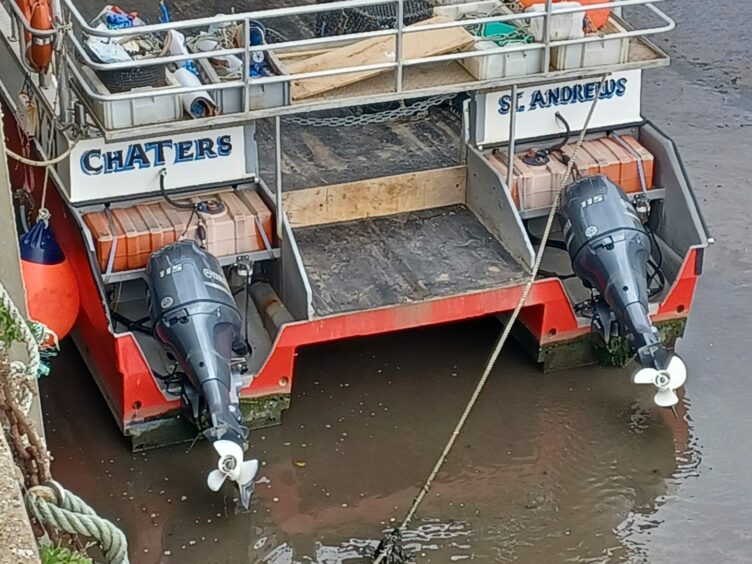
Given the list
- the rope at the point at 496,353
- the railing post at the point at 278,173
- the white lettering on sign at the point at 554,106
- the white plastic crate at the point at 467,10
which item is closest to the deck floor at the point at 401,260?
the rope at the point at 496,353

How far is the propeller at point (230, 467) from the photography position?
7594mm

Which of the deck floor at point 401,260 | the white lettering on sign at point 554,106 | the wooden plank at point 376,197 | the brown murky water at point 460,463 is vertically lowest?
the brown murky water at point 460,463

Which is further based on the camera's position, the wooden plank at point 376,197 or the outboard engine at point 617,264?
the wooden plank at point 376,197

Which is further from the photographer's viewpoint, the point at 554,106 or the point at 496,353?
the point at 554,106

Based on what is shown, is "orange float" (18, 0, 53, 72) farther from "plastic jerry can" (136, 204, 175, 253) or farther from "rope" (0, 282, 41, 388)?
"rope" (0, 282, 41, 388)

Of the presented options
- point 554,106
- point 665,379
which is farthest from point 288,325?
point 554,106

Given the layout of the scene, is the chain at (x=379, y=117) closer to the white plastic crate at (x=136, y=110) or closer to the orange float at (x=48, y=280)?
the white plastic crate at (x=136, y=110)

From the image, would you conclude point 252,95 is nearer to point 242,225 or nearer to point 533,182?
point 242,225

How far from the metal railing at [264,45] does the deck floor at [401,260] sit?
3.65ft

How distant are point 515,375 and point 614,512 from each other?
1423 millimetres

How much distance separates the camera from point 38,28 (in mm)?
8359

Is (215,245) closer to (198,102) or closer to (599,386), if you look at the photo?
(198,102)

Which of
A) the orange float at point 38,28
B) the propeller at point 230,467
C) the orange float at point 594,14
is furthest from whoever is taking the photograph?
the orange float at point 594,14

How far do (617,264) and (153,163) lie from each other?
9.45ft
